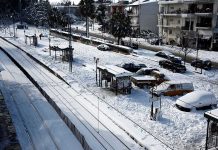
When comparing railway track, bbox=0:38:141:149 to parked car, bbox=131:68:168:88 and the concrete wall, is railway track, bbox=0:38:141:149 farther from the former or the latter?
the concrete wall

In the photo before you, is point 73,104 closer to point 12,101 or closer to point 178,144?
point 12,101

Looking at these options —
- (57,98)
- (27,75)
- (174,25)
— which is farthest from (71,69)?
(174,25)

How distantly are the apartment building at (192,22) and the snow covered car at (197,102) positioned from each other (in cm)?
2803

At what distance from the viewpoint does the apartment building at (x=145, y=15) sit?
82.4 meters

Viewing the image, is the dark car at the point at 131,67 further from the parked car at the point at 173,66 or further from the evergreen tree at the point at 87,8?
the evergreen tree at the point at 87,8

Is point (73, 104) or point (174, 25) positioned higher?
point (174, 25)

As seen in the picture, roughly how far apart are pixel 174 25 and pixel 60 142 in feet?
169

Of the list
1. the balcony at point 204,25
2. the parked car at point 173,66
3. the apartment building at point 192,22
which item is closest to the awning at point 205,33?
the apartment building at point 192,22

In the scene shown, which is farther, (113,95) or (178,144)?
(113,95)

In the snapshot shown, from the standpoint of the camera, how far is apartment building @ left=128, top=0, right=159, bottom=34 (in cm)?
8238

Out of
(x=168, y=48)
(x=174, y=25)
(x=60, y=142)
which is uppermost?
(x=174, y=25)

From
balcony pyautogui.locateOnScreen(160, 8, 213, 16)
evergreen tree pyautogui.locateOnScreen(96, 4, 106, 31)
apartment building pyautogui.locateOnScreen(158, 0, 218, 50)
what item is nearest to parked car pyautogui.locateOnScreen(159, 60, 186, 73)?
apartment building pyautogui.locateOnScreen(158, 0, 218, 50)

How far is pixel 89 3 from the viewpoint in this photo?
77062mm

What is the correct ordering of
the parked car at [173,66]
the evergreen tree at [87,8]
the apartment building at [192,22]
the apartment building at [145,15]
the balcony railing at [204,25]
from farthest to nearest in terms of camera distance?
1. the apartment building at [145,15]
2. the evergreen tree at [87,8]
3. the balcony railing at [204,25]
4. the apartment building at [192,22]
5. the parked car at [173,66]
